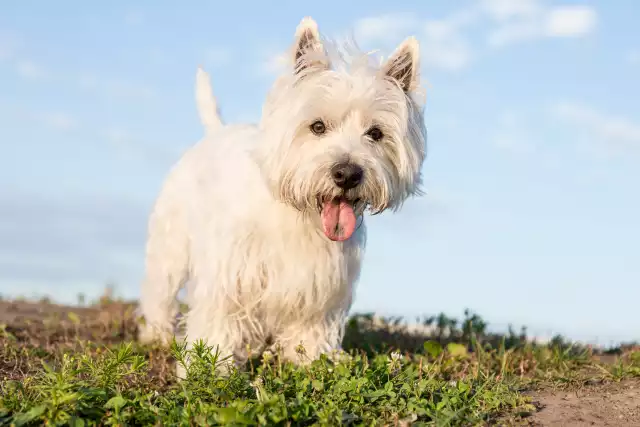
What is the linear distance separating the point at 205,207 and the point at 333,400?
225 cm

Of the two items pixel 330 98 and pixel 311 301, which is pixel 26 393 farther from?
pixel 330 98

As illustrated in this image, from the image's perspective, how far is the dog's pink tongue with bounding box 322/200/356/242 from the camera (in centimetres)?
522

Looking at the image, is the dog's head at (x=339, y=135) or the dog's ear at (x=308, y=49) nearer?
the dog's head at (x=339, y=135)

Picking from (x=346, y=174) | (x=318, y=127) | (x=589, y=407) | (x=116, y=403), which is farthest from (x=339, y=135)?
(x=589, y=407)

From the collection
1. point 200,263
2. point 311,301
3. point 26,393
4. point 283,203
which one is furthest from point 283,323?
point 26,393

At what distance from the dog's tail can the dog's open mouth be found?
282 centimetres

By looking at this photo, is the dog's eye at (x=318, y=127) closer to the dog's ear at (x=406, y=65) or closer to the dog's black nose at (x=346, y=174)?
the dog's black nose at (x=346, y=174)

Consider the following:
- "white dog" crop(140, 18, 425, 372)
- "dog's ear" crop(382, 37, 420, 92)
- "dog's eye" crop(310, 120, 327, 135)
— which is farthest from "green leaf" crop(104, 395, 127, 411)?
"dog's ear" crop(382, 37, 420, 92)

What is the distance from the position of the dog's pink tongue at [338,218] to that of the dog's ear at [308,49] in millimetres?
951

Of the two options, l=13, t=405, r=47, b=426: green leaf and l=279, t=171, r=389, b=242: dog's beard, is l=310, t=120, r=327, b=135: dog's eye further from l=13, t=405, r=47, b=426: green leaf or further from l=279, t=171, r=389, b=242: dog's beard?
l=13, t=405, r=47, b=426: green leaf

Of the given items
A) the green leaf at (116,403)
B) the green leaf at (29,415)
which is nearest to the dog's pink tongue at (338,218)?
the green leaf at (116,403)

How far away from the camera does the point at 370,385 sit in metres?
4.69

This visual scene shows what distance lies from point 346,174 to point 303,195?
1.09 ft

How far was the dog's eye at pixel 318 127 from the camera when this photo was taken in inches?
204
